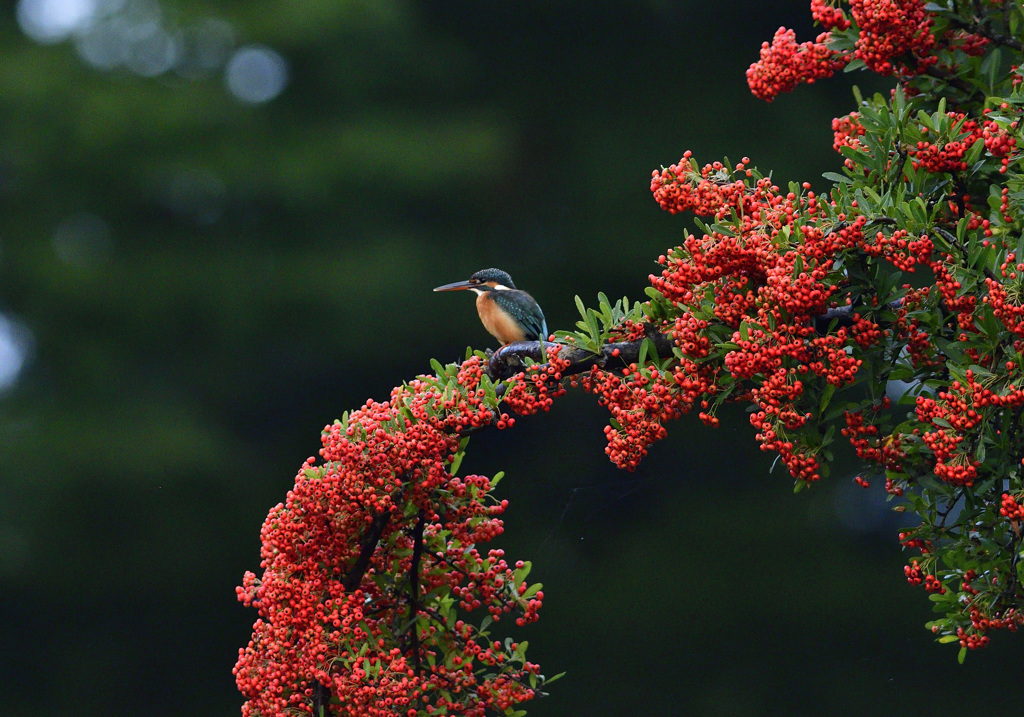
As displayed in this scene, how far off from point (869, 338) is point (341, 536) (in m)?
1.17

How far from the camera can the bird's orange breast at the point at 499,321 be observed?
9.86ft

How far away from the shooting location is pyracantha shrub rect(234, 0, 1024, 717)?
2.04 metres

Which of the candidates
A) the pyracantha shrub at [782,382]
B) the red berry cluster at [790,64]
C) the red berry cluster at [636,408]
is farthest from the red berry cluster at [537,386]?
the red berry cluster at [790,64]

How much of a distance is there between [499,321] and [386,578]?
772mm

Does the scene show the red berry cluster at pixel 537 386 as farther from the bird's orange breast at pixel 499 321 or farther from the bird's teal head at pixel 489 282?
the bird's teal head at pixel 489 282

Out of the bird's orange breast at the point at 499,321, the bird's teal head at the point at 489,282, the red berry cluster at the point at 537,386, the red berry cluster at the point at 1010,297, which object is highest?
the bird's teal head at the point at 489,282

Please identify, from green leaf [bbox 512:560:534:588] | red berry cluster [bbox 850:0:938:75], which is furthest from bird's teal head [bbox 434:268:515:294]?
red berry cluster [bbox 850:0:938:75]

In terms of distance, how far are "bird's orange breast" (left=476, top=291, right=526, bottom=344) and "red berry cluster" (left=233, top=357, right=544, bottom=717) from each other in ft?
1.70

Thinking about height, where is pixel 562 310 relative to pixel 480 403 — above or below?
above

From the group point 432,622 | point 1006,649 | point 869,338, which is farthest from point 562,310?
point 869,338

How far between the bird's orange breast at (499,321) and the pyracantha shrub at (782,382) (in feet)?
1.46

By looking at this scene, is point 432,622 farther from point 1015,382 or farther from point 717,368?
point 1015,382

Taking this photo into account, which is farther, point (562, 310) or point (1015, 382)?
point (562, 310)

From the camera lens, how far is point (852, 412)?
85.8 inches
